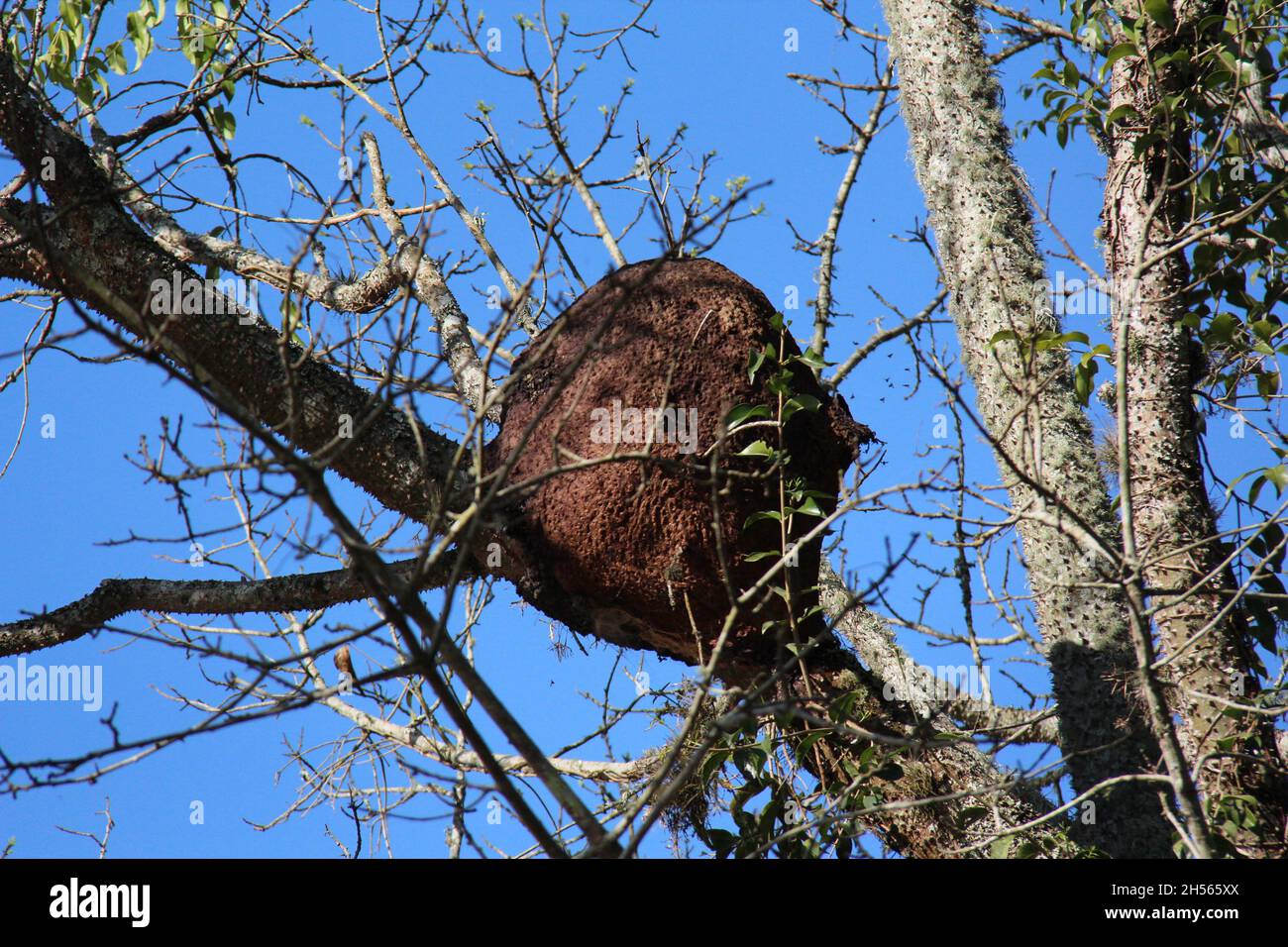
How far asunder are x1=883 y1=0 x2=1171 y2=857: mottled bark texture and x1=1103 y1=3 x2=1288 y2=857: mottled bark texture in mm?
149

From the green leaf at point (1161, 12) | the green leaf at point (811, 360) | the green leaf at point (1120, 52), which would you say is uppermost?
the green leaf at point (1161, 12)

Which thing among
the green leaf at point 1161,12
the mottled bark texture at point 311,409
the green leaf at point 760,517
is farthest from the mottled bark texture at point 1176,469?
the green leaf at point 760,517

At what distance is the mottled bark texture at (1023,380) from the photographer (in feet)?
10.6

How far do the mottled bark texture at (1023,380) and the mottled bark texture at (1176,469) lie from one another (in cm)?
15

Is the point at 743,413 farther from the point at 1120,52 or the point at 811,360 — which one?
the point at 1120,52

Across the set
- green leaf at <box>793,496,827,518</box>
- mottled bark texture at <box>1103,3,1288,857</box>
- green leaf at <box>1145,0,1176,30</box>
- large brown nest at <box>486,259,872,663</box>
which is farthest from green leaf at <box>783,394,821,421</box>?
green leaf at <box>1145,0,1176,30</box>

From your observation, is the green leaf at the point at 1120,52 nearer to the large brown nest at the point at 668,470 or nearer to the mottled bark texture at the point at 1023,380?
the mottled bark texture at the point at 1023,380

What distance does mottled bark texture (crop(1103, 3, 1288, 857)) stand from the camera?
10.4 feet

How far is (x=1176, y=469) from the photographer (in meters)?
3.53

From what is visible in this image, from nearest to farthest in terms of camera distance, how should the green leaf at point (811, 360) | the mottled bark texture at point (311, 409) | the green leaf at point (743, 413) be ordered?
the mottled bark texture at point (311, 409) → the green leaf at point (743, 413) → the green leaf at point (811, 360)

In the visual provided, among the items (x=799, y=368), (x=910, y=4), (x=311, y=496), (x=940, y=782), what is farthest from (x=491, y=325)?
(x=910, y=4)

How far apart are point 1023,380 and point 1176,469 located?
582mm

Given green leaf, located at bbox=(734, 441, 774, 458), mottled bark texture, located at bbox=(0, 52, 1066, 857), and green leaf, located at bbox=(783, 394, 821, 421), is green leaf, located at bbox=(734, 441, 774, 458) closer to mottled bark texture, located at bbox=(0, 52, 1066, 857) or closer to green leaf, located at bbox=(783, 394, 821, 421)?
green leaf, located at bbox=(783, 394, 821, 421)
